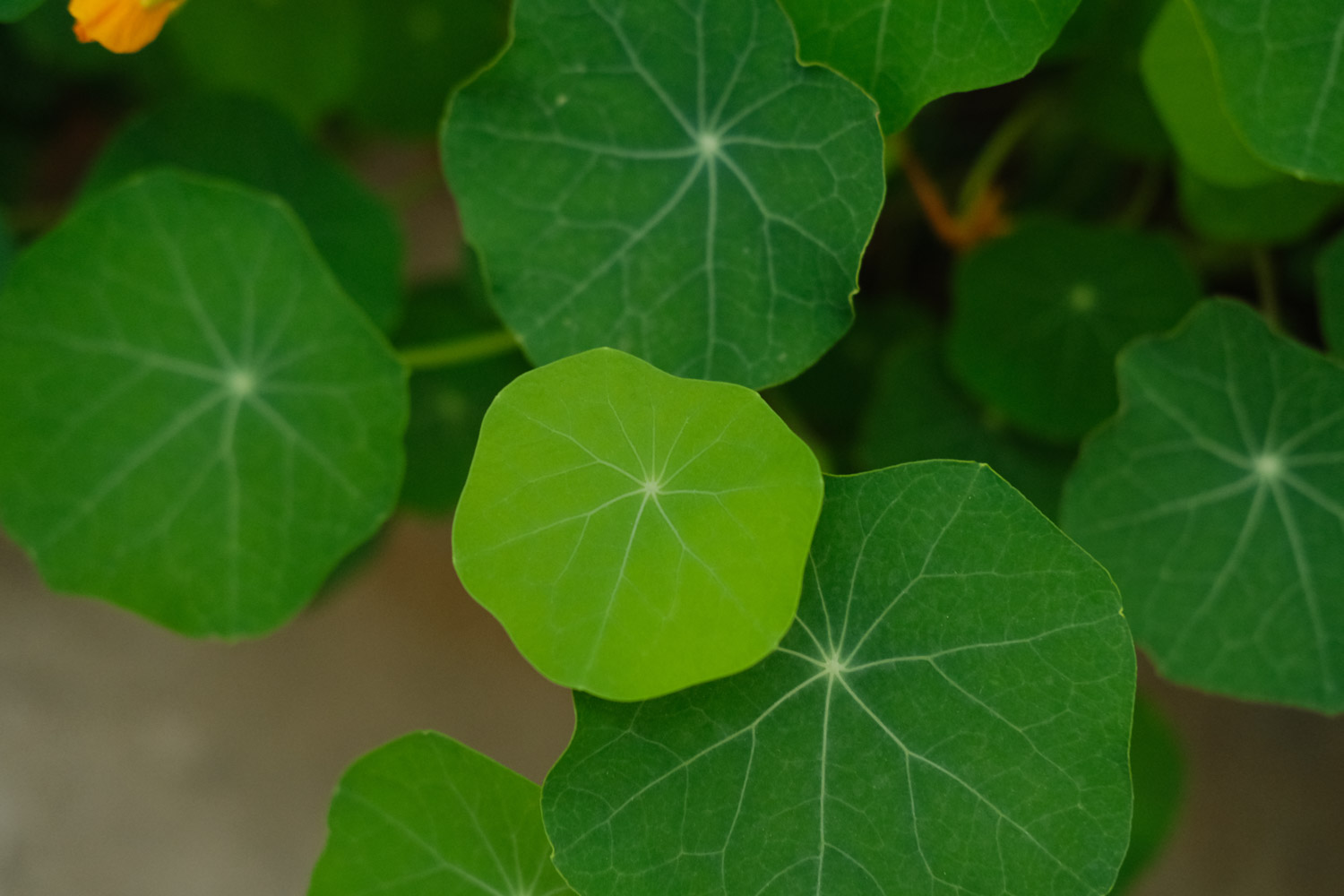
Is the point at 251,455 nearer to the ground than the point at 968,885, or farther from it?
farther from it

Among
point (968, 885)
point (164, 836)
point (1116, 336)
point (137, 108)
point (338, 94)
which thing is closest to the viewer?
point (968, 885)

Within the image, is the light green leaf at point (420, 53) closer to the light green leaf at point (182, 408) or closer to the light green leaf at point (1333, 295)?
the light green leaf at point (182, 408)

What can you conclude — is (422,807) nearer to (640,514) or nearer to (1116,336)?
(640,514)

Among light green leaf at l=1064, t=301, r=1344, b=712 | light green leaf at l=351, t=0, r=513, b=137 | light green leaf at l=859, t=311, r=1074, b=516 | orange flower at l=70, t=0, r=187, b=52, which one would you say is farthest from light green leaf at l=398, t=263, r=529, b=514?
light green leaf at l=1064, t=301, r=1344, b=712

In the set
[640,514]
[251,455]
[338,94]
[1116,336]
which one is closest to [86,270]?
[251,455]

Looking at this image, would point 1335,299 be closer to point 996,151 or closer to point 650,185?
point 996,151

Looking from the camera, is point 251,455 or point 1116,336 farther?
point 1116,336

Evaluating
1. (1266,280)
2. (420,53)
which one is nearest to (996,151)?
(1266,280)
